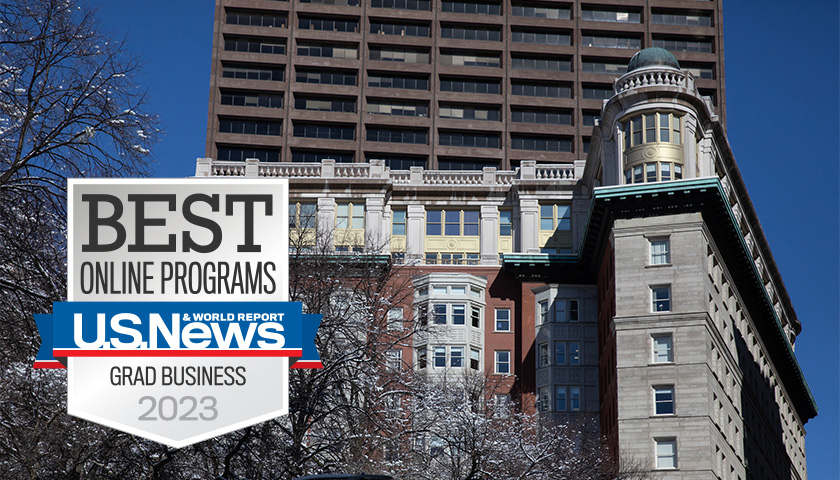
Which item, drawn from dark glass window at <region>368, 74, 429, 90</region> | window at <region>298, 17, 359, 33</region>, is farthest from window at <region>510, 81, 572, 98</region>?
window at <region>298, 17, 359, 33</region>

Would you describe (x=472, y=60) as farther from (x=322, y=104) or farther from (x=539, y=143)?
(x=322, y=104)

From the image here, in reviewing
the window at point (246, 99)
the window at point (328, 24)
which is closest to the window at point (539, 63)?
the window at point (328, 24)

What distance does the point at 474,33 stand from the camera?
404 feet

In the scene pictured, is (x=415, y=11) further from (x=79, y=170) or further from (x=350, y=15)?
(x=79, y=170)

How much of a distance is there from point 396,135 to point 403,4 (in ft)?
48.3

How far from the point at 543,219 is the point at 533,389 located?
45.7 ft

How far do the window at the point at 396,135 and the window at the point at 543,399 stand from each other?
4018 cm

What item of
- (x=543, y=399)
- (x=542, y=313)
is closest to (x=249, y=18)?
(x=542, y=313)

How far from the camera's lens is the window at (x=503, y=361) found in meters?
86.4

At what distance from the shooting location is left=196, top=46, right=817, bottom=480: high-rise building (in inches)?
2714

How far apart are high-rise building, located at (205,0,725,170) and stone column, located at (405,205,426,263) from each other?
893 inches

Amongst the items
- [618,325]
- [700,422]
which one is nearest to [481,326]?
[618,325]

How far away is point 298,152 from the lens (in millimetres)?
116375

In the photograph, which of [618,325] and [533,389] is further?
[533,389]
